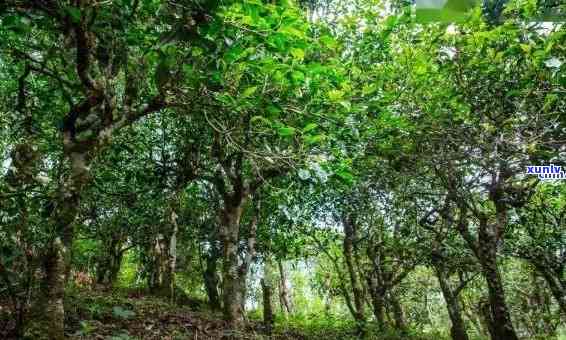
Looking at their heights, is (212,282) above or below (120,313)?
above

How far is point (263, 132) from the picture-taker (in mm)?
4445

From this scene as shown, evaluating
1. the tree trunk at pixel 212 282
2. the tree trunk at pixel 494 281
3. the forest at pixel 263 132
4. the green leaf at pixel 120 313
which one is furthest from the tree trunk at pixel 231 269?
the tree trunk at pixel 212 282

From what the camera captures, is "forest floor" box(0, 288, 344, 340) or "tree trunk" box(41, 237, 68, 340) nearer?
"tree trunk" box(41, 237, 68, 340)

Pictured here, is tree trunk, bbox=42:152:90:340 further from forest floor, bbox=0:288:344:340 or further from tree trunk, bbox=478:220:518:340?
tree trunk, bbox=478:220:518:340

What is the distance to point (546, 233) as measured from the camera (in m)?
11.7

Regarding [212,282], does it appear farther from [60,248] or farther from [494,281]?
[60,248]

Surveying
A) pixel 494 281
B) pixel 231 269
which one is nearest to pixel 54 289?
pixel 231 269

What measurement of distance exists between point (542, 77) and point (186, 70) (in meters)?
3.52

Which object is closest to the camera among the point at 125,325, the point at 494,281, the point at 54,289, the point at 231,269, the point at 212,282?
the point at 54,289

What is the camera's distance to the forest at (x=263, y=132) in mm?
3730

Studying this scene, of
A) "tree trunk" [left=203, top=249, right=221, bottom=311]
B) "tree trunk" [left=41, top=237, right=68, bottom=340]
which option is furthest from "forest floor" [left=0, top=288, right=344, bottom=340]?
"tree trunk" [left=203, top=249, right=221, bottom=311]

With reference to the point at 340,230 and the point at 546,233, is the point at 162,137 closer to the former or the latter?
the point at 340,230

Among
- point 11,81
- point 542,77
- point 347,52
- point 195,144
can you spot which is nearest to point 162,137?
point 195,144

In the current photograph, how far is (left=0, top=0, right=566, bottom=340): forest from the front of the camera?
3.73 metres
